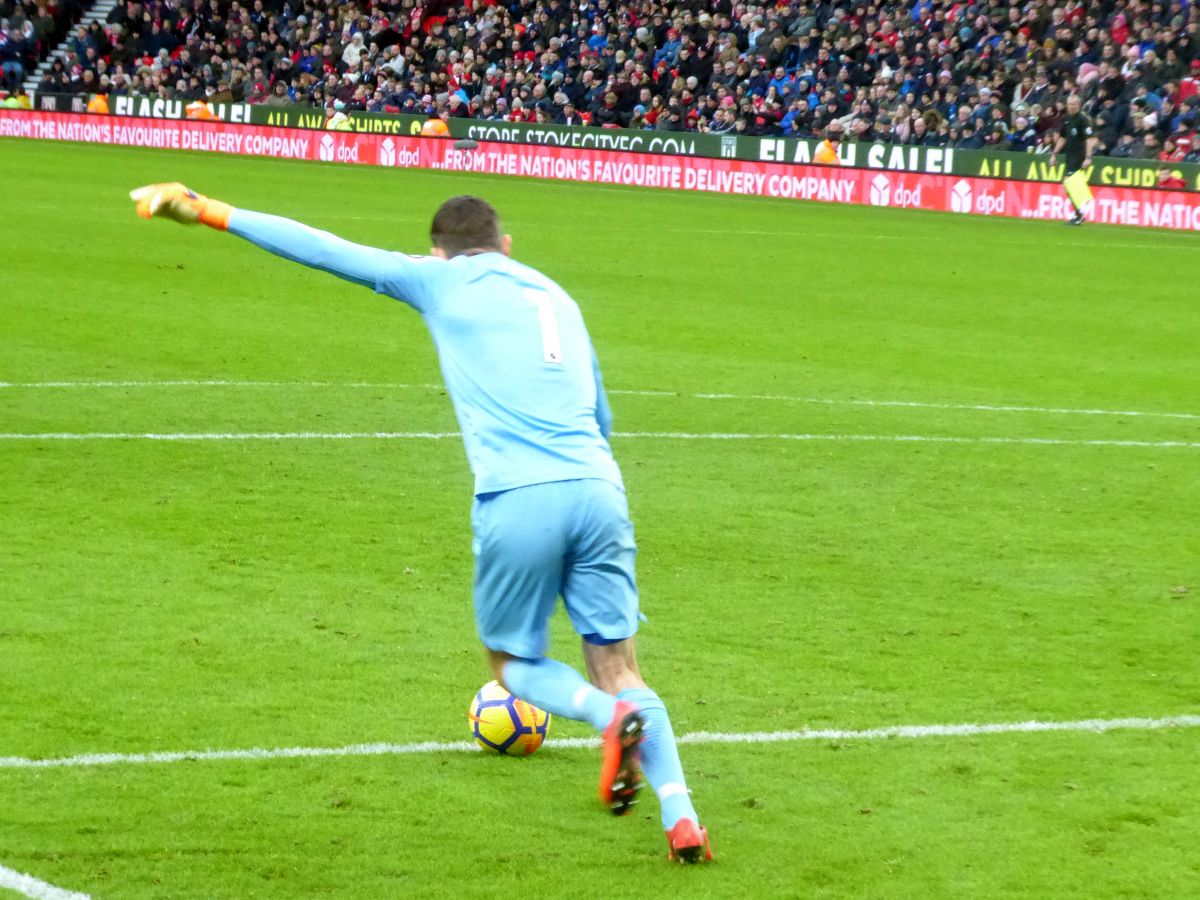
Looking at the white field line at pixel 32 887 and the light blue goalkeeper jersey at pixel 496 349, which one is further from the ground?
the light blue goalkeeper jersey at pixel 496 349

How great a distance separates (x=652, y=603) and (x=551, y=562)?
3024 millimetres

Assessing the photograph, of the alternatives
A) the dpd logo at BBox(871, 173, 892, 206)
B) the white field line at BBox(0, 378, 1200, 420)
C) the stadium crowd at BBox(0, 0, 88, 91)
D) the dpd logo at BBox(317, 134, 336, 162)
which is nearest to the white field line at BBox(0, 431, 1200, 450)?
the white field line at BBox(0, 378, 1200, 420)

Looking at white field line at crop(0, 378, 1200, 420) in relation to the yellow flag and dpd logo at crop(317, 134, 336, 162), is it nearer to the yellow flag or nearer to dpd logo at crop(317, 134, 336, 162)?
the yellow flag

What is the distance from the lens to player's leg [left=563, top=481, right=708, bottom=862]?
190 inches

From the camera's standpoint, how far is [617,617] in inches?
191

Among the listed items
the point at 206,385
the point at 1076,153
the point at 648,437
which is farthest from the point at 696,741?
the point at 1076,153

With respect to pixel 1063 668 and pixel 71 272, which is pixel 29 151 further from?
pixel 1063 668

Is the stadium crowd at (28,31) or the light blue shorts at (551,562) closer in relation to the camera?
the light blue shorts at (551,562)

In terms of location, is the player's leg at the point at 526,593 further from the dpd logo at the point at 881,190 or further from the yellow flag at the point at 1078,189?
the dpd logo at the point at 881,190

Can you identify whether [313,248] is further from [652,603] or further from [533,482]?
[652,603]

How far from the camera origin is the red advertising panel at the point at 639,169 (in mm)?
30891

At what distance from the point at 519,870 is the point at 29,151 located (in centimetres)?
3841

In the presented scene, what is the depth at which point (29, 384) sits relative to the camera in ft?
42.1

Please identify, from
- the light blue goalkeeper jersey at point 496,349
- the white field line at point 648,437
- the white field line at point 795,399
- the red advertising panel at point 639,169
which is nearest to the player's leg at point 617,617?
the light blue goalkeeper jersey at point 496,349
